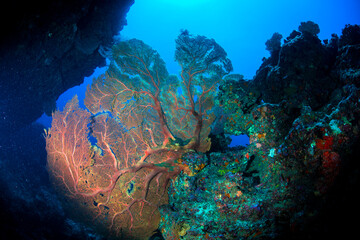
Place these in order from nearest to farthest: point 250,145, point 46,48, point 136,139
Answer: point 250,145
point 46,48
point 136,139

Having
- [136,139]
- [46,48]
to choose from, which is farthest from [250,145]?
[46,48]

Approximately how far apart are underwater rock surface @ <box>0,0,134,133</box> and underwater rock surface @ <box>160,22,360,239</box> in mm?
4703

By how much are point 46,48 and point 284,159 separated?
20.9 feet

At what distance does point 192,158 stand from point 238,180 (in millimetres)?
1239

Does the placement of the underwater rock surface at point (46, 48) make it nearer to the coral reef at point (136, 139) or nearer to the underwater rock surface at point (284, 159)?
the coral reef at point (136, 139)

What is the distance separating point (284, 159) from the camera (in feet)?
7.84

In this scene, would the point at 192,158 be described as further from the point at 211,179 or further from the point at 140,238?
the point at 140,238

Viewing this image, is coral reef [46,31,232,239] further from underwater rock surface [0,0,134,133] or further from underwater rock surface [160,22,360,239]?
underwater rock surface [0,0,134,133]

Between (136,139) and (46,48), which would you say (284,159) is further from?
(46,48)

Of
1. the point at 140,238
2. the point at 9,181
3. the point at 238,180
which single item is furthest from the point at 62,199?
the point at 238,180

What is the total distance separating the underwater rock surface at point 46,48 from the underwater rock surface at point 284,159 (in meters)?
4.70

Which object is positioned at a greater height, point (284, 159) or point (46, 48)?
point (46, 48)

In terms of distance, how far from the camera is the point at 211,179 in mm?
3299

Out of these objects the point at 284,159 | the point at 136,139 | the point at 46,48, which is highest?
the point at 46,48
